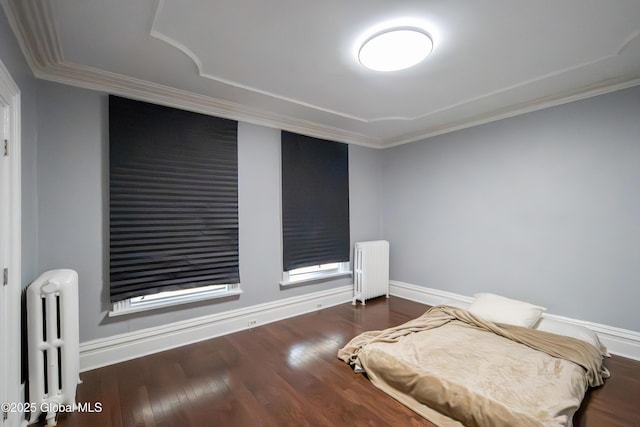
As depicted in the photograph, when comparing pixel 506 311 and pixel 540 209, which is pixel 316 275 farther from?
pixel 540 209

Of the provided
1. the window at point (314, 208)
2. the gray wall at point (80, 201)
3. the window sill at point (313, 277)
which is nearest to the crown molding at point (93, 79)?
the gray wall at point (80, 201)

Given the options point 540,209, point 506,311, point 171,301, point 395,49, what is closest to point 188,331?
point 171,301

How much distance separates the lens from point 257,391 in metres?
2.13

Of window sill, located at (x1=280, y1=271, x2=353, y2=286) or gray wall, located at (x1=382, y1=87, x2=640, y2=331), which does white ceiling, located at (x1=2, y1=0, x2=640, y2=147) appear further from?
window sill, located at (x1=280, y1=271, x2=353, y2=286)

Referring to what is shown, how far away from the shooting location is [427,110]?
3.39 metres

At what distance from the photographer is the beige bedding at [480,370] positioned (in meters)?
1.69

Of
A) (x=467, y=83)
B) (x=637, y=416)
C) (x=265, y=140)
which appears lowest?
(x=637, y=416)

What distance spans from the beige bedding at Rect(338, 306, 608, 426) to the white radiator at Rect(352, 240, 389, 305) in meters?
1.39

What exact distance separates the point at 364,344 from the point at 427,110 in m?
2.77

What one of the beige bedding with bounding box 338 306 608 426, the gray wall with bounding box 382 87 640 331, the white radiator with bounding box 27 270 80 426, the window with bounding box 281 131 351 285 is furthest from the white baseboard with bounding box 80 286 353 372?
the gray wall with bounding box 382 87 640 331

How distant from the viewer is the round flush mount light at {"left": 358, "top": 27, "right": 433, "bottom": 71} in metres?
1.90

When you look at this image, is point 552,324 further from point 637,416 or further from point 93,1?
point 93,1

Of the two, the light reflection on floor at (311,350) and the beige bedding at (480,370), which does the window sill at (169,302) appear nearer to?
the light reflection on floor at (311,350)

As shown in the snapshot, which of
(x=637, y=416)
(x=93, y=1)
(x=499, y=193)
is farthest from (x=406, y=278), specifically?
(x=93, y=1)
